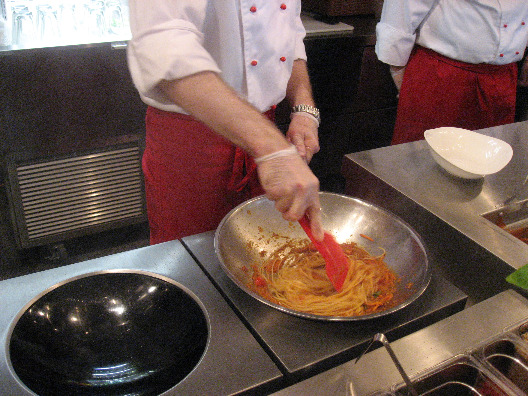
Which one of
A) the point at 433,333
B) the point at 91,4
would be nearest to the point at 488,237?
the point at 433,333

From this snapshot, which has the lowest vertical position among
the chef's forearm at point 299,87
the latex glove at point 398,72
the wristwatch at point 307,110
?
the latex glove at point 398,72

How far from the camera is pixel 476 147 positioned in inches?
60.9

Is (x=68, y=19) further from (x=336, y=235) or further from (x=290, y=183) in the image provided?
(x=290, y=183)

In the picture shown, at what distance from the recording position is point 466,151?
5.04 ft

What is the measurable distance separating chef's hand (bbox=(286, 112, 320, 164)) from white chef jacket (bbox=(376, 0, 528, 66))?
1.07 meters

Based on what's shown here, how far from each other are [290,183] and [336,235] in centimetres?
41

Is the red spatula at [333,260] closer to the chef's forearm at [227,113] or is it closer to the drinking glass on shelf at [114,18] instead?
the chef's forearm at [227,113]

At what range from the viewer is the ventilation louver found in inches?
87.7

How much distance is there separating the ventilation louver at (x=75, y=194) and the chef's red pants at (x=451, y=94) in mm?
1401

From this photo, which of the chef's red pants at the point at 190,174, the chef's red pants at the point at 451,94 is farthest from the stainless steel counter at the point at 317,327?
the chef's red pants at the point at 451,94

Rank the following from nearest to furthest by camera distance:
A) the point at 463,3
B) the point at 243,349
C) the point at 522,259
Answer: the point at 243,349 → the point at 522,259 → the point at 463,3

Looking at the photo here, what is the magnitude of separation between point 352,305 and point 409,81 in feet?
5.30

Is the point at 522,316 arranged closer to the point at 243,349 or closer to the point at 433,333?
the point at 433,333

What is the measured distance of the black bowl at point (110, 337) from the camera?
2.67 feet
